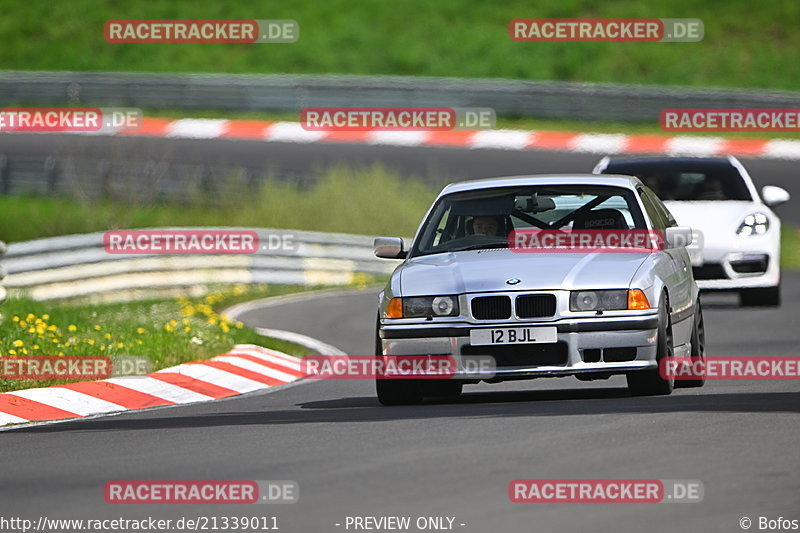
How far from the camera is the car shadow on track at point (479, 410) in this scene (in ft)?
32.8

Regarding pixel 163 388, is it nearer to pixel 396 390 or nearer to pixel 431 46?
pixel 396 390

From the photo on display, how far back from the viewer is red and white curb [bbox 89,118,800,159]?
103 ft

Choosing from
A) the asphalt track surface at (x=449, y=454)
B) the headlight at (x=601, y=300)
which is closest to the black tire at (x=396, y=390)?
the asphalt track surface at (x=449, y=454)

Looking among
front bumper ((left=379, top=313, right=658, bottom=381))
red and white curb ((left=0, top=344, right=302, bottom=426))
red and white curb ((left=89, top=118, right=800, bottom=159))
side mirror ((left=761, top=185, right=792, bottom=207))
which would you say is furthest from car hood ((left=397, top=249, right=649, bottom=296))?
red and white curb ((left=89, top=118, right=800, bottom=159))

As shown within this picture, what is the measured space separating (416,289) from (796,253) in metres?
15.3

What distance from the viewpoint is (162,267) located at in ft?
71.5

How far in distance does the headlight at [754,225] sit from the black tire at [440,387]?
6640 mm

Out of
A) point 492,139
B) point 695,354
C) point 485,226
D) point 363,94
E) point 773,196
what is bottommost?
point 695,354

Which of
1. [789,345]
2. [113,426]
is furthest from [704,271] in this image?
[113,426]

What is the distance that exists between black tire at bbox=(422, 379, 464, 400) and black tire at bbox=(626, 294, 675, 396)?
1097mm

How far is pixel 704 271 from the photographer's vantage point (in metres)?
17.2

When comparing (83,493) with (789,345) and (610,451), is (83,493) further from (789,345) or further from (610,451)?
(789,345)

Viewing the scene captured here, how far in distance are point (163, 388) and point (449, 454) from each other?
15.9ft

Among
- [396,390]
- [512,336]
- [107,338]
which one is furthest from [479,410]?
[107,338]
